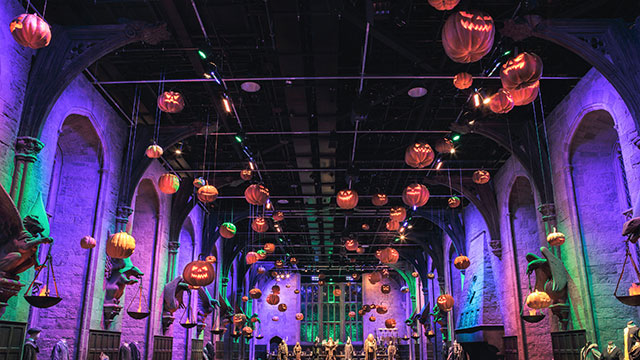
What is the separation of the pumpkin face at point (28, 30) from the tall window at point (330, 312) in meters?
39.2

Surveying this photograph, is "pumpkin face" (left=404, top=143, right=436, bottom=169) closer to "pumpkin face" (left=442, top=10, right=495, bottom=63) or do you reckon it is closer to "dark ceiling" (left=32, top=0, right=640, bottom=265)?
"dark ceiling" (left=32, top=0, right=640, bottom=265)

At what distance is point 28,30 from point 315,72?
617cm

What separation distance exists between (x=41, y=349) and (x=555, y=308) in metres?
12.7

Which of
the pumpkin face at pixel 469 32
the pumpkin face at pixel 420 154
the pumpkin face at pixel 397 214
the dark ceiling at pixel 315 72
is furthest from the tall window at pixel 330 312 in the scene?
the pumpkin face at pixel 469 32

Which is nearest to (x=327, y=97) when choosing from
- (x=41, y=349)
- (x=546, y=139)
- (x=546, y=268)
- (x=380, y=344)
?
(x=546, y=139)

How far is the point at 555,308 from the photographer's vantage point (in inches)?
493

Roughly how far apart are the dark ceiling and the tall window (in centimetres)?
2671

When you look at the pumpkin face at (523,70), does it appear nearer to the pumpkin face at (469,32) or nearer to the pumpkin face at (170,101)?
the pumpkin face at (469,32)

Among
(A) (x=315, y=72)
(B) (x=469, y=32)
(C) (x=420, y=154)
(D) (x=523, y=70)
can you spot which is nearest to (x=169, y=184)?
(A) (x=315, y=72)

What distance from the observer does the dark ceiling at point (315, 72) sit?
10.2 m

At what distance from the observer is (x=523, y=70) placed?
7.09m

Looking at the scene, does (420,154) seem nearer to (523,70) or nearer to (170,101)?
(523,70)

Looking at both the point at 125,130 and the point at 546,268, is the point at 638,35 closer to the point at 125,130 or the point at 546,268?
the point at 546,268

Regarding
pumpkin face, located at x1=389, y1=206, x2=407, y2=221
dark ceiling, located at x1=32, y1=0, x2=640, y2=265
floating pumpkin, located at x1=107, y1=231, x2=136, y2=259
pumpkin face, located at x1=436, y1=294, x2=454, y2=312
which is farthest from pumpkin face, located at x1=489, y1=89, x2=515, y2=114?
pumpkin face, located at x1=436, y1=294, x2=454, y2=312
